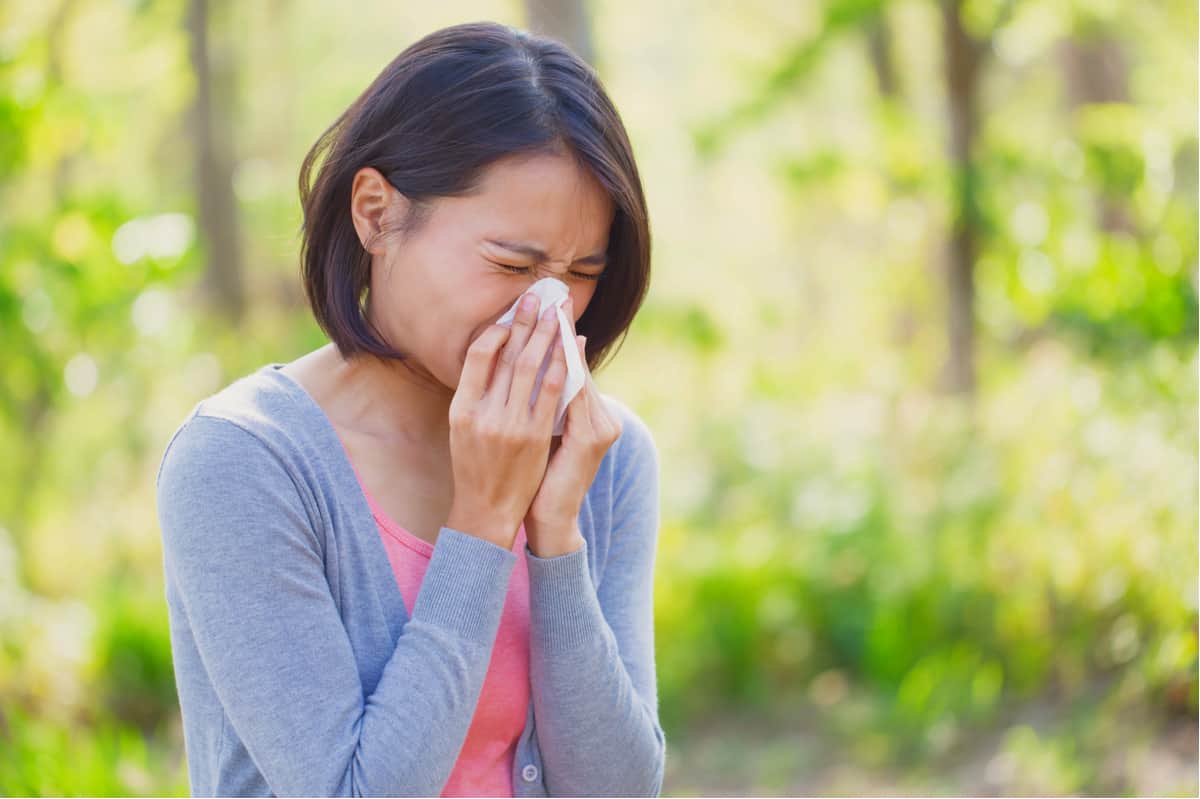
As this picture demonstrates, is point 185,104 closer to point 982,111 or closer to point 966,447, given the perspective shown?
point 982,111

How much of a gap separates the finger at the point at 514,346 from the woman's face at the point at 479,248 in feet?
0.09

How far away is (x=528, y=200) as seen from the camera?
1.51 metres

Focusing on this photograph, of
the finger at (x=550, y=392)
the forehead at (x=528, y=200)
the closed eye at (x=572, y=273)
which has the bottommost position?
the finger at (x=550, y=392)

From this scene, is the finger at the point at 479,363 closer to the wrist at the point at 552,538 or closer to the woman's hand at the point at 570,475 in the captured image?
the woman's hand at the point at 570,475

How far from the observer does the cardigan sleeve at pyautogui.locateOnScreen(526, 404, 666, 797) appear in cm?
153

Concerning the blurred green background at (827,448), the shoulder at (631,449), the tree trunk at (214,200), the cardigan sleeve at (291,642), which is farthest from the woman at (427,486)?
the tree trunk at (214,200)

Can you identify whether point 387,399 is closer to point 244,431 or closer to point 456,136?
point 244,431

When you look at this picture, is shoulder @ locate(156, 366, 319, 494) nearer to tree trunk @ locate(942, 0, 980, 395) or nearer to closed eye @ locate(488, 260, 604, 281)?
closed eye @ locate(488, 260, 604, 281)

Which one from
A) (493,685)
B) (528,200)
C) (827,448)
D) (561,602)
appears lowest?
(827,448)

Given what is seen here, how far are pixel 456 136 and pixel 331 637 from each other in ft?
2.18

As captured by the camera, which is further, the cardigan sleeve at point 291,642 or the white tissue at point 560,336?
the white tissue at point 560,336

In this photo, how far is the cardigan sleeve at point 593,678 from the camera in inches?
60.2

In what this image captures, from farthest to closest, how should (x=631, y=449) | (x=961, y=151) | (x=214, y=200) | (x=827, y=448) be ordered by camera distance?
(x=214, y=200), (x=827, y=448), (x=961, y=151), (x=631, y=449)

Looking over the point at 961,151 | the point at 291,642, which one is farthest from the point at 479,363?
the point at 961,151
